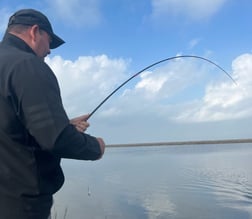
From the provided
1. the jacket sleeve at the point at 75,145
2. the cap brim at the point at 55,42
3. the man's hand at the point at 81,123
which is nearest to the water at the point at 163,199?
the man's hand at the point at 81,123

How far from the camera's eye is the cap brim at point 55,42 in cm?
309

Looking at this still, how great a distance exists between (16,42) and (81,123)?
80cm

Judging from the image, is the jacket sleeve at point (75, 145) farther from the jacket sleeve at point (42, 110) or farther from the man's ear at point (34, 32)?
the man's ear at point (34, 32)

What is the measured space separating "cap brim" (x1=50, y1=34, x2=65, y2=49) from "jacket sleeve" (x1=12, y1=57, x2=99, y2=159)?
0.59 m

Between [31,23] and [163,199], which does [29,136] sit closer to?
[31,23]

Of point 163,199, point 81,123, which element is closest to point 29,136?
point 81,123

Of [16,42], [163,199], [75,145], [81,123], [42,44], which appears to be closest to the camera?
[75,145]

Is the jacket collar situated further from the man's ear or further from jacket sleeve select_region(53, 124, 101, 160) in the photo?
jacket sleeve select_region(53, 124, 101, 160)

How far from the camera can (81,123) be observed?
3098mm

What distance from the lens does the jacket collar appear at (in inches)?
110

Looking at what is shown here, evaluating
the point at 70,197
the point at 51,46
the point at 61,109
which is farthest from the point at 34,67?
the point at 70,197

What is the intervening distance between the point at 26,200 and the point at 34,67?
34.1 inches

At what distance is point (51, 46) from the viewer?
3.17m

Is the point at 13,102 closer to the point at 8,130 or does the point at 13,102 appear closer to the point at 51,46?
the point at 8,130
